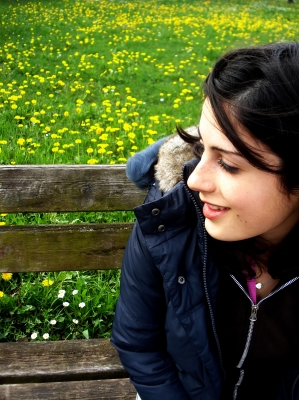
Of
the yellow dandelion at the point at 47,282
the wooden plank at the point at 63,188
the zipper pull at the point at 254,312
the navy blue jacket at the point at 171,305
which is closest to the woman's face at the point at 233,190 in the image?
the navy blue jacket at the point at 171,305

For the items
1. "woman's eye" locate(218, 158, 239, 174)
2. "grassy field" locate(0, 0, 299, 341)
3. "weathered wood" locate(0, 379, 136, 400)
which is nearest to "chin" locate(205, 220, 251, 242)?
"woman's eye" locate(218, 158, 239, 174)

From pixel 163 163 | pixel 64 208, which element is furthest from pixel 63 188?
pixel 163 163

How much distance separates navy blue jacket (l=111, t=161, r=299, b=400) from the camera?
4.24 ft

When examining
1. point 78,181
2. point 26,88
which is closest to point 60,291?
point 78,181

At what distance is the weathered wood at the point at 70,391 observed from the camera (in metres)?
1.60

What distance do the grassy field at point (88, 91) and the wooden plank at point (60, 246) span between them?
50 centimetres

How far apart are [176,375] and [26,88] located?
15.0 feet

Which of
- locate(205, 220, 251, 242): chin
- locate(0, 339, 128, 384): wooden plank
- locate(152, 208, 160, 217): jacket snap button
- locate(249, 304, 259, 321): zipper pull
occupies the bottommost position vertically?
locate(0, 339, 128, 384): wooden plank

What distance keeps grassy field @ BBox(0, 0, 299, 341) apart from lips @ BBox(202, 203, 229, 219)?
459 millimetres

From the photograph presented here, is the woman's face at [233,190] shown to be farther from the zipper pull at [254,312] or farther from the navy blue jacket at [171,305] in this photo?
the zipper pull at [254,312]

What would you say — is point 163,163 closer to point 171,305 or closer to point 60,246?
point 171,305

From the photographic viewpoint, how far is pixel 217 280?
4.40 feet

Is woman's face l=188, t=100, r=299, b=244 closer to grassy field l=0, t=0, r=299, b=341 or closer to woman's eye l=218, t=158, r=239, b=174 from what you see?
woman's eye l=218, t=158, r=239, b=174

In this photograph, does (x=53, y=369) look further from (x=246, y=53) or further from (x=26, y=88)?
(x=26, y=88)
